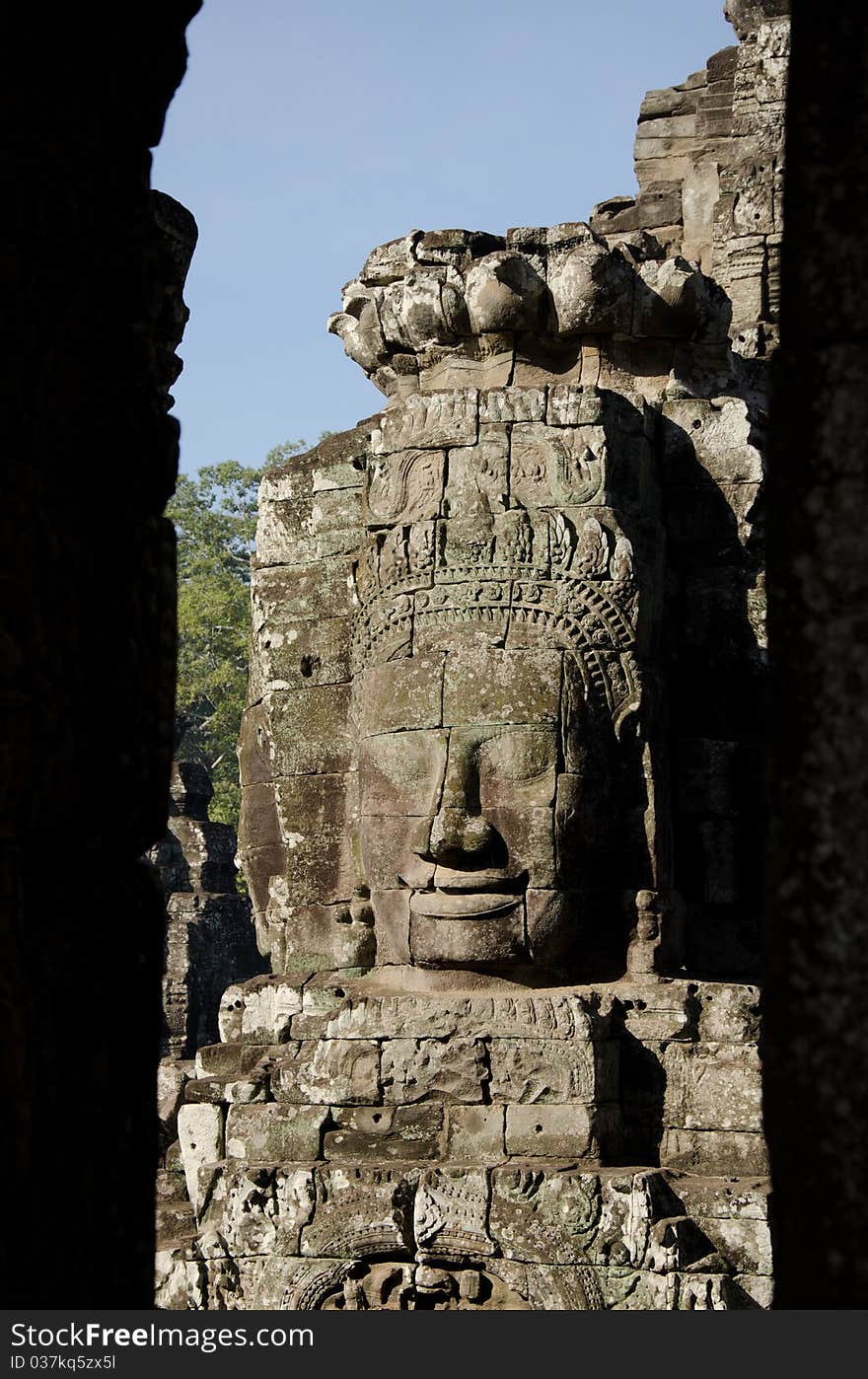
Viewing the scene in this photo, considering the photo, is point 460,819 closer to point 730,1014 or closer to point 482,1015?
point 482,1015

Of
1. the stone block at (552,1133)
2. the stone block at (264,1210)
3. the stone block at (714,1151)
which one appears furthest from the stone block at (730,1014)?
the stone block at (264,1210)

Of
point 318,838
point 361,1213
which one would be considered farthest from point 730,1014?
point 318,838

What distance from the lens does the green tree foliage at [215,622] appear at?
31281 millimetres

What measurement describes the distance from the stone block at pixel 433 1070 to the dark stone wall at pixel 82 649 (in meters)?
4.76

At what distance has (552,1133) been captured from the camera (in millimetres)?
8250

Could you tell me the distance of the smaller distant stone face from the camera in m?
19.3

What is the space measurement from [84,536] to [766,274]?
1086 cm

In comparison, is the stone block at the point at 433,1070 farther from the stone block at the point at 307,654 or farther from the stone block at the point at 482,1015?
the stone block at the point at 307,654

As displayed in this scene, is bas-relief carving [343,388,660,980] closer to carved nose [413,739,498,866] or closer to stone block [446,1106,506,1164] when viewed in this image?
carved nose [413,739,498,866]

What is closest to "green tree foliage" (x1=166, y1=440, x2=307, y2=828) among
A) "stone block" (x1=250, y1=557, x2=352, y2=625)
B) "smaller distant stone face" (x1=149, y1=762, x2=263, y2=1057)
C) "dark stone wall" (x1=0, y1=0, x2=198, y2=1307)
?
"smaller distant stone face" (x1=149, y1=762, x2=263, y2=1057)

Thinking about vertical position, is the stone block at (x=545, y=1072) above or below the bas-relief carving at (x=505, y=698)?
below

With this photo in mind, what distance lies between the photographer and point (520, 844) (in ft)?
28.6

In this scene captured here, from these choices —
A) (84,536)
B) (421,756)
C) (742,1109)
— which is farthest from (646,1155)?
(84,536)

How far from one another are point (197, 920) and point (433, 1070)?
11767 mm
